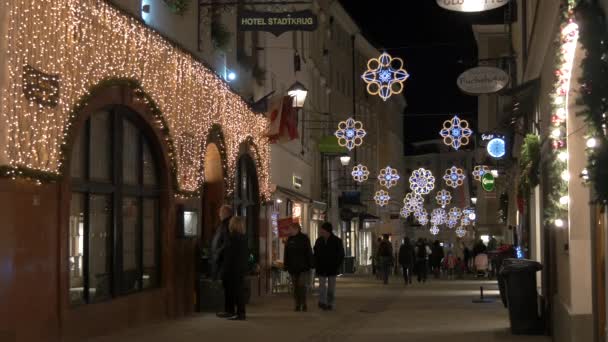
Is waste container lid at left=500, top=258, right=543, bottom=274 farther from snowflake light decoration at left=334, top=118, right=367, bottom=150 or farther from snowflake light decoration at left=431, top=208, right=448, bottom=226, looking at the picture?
snowflake light decoration at left=431, top=208, right=448, bottom=226

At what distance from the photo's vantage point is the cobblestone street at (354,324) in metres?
16.3

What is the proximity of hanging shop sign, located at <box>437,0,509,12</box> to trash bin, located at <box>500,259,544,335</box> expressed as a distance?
3.97 meters

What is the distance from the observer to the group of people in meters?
18.7

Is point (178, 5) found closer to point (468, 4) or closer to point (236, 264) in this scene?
point (236, 264)

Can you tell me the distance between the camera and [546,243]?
1733 centimetres

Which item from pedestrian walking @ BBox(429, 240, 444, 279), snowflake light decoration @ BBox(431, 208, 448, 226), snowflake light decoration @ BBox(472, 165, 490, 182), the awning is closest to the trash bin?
the awning

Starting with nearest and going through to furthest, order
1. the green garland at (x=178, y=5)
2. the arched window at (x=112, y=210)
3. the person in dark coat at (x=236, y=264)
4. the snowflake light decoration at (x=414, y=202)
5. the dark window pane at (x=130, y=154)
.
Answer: the arched window at (x=112, y=210) → the dark window pane at (x=130, y=154) → the person in dark coat at (x=236, y=264) → the green garland at (x=178, y=5) → the snowflake light decoration at (x=414, y=202)

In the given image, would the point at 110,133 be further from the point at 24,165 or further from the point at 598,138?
the point at 598,138

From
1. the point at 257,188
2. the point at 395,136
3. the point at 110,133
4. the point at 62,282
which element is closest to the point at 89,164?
the point at 110,133

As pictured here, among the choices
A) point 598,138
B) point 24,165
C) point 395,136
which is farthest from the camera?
point 395,136

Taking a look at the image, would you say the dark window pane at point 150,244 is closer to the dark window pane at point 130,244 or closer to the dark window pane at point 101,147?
the dark window pane at point 130,244

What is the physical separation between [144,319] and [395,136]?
6977 centimetres

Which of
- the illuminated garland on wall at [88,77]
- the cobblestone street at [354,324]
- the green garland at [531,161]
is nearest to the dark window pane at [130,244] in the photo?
the cobblestone street at [354,324]

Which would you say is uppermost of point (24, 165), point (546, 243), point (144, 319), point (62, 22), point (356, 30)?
point (356, 30)
